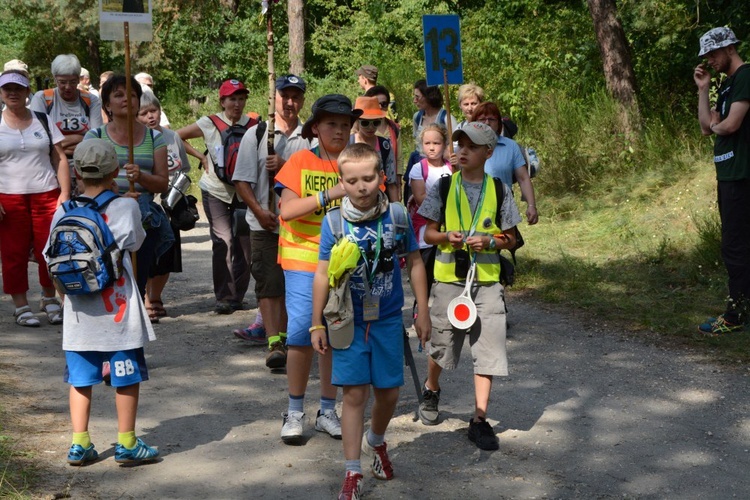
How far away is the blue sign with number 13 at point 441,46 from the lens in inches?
331

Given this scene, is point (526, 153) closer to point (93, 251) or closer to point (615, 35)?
point (93, 251)

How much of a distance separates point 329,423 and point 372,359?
106cm

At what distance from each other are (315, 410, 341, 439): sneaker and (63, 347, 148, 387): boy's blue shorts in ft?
3.89

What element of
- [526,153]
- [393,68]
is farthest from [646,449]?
[393,68]

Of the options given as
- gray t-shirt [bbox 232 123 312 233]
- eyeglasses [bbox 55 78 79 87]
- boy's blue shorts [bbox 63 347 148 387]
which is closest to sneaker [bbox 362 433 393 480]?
boy's blue shorts [bbox 63 347 148 387]

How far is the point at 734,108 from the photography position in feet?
26.8

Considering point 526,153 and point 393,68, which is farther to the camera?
point 393,68

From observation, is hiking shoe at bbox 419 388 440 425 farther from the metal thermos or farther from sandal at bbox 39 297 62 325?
the metal thermos

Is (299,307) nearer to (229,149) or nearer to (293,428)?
(293,428)

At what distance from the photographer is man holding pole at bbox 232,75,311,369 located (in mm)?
7352

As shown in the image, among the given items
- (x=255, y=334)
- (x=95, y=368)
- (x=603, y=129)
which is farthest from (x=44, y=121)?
(x=603, y=129)

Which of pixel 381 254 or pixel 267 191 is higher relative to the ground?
pixel 267 191

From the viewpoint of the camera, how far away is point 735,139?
8.27 metres

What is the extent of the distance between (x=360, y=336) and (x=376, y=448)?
2.10ft
